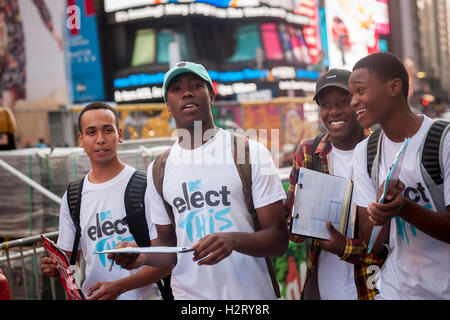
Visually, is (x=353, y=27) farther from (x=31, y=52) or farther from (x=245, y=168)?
(x=245, y=168)

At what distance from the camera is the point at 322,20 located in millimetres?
44844

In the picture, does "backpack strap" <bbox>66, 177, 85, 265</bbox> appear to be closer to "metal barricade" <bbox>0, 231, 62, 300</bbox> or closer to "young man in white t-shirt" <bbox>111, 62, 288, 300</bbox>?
"young man in white t-shirt" <bbox>111, 62, 288, 300</bbox>

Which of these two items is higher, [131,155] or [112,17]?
[112,17]

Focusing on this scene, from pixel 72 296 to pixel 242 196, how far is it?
1141 millimetres

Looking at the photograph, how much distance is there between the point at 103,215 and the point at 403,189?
6.55ft

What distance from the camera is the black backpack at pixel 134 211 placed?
11.5ft

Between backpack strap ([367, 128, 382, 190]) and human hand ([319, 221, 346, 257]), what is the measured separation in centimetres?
39

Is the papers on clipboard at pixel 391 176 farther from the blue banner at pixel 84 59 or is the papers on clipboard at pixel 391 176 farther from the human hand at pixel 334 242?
the blue banner at pixel 84 59

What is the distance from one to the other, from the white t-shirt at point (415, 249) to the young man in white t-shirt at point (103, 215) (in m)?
1.52

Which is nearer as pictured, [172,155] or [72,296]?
[72,296]

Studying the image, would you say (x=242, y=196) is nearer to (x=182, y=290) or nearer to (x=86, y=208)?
(x=182, y=290)

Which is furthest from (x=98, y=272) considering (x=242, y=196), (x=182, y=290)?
(x=242, y=196)

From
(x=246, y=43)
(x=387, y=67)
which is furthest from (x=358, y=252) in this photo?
(x=246, y=43)

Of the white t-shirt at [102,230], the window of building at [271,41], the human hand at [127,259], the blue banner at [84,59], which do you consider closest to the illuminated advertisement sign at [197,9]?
the window of building at [271,41]
